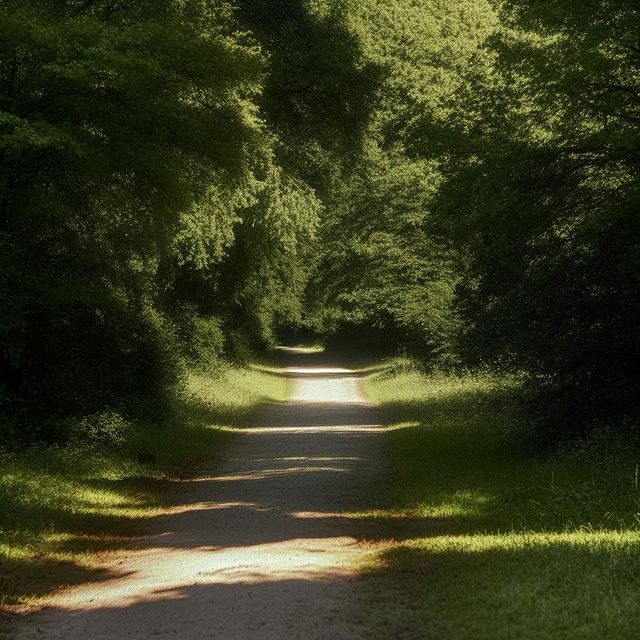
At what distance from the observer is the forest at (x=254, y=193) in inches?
521

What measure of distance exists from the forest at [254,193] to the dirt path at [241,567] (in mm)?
1195

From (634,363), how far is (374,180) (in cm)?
2344

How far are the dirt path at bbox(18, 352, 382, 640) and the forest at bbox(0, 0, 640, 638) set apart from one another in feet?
3.92

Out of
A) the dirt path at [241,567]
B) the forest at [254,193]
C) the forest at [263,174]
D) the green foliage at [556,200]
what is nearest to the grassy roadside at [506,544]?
the forest at [254,193]

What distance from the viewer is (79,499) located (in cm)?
1338

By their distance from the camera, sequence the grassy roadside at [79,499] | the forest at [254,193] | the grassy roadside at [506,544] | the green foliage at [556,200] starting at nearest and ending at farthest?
1. the grassy roadside at [506,544]
2. the grassy roadside at [79,499]
3. the forest at [254,193]
4. the green foliage at [556,200]

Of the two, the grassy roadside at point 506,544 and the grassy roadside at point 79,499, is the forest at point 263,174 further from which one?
the grassy roadside at point 506,544

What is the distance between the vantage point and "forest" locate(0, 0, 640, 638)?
43.4 feet

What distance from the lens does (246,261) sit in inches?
1199

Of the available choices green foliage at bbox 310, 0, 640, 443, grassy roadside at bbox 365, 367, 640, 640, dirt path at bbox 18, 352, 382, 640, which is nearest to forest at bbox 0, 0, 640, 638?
green foliage at bbox 310, 0, 640, 443

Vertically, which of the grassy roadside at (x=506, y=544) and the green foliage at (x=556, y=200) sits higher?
the green foliage at (x=556, y=200)

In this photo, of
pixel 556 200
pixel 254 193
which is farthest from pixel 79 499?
pixel 254 193

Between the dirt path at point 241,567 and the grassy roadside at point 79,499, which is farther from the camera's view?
the grassy roadside at point 79,499

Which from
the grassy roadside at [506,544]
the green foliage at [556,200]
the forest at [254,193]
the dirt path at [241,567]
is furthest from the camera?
the green foliage at [556,200]
